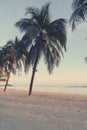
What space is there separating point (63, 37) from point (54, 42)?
1.68m

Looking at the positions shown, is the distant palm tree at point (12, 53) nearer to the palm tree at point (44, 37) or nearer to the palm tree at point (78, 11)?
the palm tree at point (44, 37)

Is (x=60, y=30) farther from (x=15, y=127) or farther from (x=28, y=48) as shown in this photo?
(x=15, y=127)

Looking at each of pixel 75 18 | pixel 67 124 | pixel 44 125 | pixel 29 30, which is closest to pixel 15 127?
pixel 44 125

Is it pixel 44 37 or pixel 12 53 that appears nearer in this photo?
pixel 44 37

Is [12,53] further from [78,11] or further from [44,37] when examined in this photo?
[78,11]

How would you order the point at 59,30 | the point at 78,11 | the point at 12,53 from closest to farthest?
the point at 78,11 < the point at 59,30 < the point at 12,53

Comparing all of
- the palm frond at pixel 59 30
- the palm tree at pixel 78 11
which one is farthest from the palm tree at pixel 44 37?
the palm tree at pixel 78 11

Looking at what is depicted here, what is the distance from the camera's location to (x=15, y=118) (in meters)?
12.0

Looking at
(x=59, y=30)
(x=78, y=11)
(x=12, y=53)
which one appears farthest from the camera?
(x=12, y=53)

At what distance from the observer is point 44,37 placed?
35.2m

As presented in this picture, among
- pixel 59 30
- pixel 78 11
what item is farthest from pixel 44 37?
pixel 78 11

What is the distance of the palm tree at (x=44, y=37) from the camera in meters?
34.5

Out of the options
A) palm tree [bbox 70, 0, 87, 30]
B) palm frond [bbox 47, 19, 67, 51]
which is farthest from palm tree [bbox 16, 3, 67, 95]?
palm tree [bbox 70, 0, 87, 30]

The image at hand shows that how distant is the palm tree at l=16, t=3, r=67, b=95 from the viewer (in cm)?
3447
